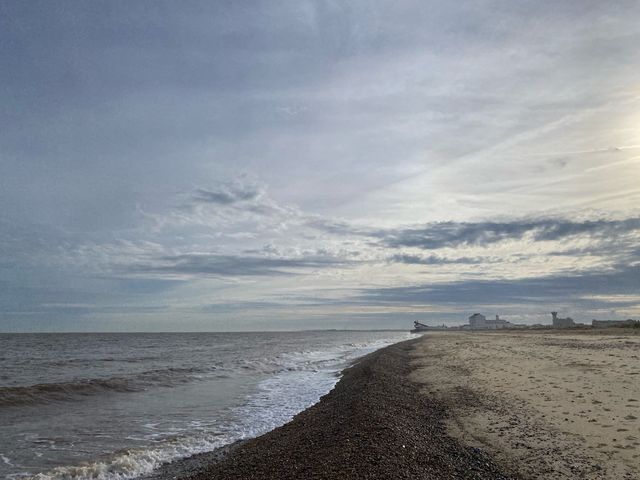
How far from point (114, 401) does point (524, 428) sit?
18.8 metres

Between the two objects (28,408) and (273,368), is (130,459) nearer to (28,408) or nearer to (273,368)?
(28,408)

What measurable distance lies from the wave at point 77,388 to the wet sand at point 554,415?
17.4 metres

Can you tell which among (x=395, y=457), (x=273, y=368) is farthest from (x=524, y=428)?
(x=273, y=368)

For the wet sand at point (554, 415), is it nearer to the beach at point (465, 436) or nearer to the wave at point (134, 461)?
the beach at point (465, 436)

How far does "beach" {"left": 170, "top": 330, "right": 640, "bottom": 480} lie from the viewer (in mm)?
8266

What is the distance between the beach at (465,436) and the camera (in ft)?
27.1

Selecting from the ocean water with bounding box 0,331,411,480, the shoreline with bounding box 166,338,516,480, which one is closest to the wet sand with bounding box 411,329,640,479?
the shoreline with bounding box 166,338,516,480

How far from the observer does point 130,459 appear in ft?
36.9

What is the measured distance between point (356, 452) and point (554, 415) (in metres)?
6.39

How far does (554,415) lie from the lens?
11.7 m

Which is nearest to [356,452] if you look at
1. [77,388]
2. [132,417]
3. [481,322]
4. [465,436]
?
[465,436]

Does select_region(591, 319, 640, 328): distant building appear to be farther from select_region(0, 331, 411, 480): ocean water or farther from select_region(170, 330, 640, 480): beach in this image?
select_region(170, 330, 640, 480): beach

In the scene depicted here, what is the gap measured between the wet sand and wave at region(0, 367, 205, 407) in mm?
17449

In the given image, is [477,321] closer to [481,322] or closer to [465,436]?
[481,322]
